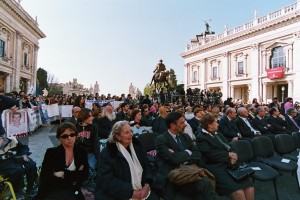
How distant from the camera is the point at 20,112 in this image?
10.0 metres

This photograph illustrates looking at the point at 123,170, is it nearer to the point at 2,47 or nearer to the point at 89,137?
the point at 89,137

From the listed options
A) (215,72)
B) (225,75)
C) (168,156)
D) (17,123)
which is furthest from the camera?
(215,72)

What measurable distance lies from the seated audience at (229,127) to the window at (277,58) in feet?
101

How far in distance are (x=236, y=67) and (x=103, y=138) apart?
3873 cm

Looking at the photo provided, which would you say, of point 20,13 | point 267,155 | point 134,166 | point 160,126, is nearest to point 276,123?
point 267,155

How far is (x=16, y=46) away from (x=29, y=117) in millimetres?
24133

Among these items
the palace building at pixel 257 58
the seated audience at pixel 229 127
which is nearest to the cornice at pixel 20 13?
the seated audience at pixel 229 127

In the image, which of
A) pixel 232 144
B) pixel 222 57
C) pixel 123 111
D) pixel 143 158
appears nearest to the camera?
pixel 143 158

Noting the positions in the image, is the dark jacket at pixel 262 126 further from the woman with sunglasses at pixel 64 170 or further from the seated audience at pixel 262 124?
the woman with sunglasses at pixel 64 170

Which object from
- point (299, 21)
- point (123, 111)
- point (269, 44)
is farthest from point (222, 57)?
point (123, 111)

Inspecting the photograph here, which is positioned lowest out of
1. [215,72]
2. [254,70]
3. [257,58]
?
[254,70]

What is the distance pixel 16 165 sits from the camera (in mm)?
3822

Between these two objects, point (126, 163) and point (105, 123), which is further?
point (105, 123)

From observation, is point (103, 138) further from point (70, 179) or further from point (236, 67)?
point (236, 67)
